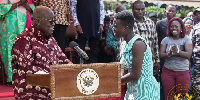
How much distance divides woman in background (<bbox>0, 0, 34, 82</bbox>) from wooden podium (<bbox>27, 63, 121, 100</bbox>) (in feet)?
9.03

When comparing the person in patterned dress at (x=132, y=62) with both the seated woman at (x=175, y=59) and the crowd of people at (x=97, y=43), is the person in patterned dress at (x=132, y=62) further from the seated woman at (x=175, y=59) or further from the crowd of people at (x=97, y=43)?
the seated woman at (x=175, y=59)

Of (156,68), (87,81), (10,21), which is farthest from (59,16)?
(87,81)

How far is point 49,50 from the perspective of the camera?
158 inches

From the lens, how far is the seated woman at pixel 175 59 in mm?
7027

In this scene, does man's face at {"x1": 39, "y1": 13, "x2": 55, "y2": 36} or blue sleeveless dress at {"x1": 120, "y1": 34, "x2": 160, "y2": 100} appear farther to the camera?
blue sleeveless dress at {"x1": 120, "y1": 34, "x2": 160, "y2": 100}

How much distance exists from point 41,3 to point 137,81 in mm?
2635

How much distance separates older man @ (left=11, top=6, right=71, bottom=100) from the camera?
3770mm

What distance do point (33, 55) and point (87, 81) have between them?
89cm

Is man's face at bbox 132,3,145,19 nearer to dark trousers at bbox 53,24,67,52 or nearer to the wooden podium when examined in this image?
dark trousers at bbox 53,24,67,52

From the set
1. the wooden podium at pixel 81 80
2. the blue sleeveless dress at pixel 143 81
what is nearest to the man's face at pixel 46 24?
the wooden podium at pixel 81 80

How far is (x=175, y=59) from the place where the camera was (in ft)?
23.6

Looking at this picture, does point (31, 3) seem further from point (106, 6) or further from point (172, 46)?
point (106, 6)

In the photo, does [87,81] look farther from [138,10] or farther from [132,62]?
[138,10]

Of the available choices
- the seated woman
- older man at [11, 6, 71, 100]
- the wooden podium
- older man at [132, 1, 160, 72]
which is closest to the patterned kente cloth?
older man at [11, 6, 71, 100]
